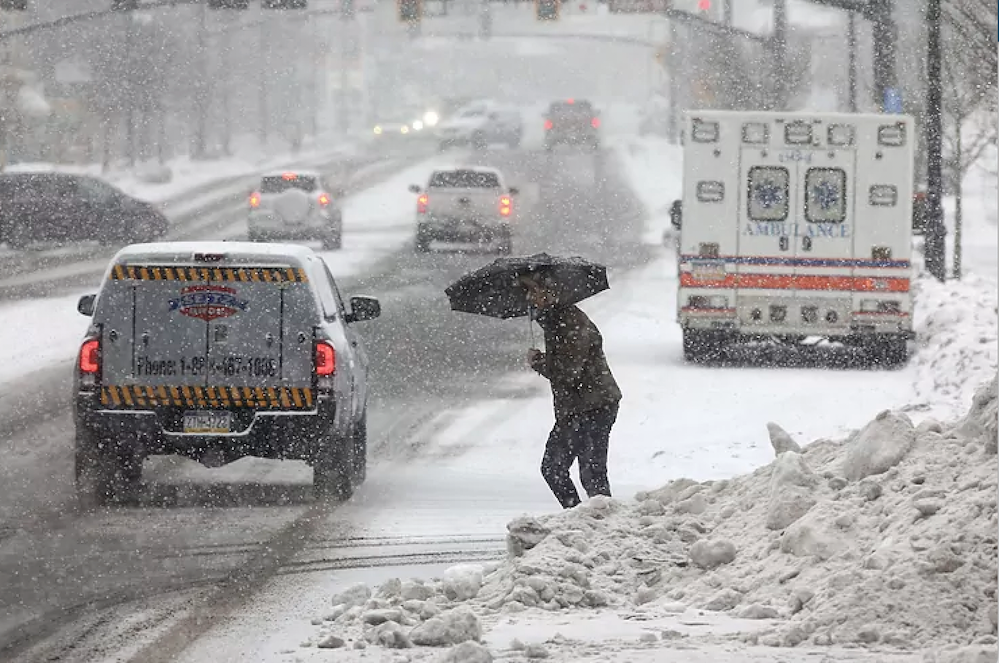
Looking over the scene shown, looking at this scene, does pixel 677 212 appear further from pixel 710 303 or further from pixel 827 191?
pixel 827 191

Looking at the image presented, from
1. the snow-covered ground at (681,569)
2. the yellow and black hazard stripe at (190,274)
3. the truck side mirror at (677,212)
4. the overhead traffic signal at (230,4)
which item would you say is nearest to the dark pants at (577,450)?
the snow-covered ground at (681,569)

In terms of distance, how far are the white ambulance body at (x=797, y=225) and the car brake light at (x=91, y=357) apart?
1103 cm

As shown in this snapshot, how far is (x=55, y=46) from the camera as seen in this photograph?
7025 cm

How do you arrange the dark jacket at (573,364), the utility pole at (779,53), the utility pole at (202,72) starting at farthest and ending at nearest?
1. the utility pole at (202,72)
2. the utility pole at (779,53)
3. the dark jacket at (573,364)

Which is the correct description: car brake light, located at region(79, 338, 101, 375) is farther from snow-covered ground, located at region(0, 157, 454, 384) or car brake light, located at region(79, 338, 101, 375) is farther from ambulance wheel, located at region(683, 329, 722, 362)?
ambulance wheel, located at region(683, 329, 722, 362)

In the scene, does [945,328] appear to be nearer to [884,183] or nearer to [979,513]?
[884,183]

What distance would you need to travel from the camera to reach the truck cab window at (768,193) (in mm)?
23562

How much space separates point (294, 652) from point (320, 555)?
314cm

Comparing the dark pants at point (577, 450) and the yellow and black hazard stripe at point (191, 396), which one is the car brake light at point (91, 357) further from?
the dark pants at point (577, 450)

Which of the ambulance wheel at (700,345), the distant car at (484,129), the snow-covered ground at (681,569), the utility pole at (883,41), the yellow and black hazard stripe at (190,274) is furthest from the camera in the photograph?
the distant car at (484,129)

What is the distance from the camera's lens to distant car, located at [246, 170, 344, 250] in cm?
4347

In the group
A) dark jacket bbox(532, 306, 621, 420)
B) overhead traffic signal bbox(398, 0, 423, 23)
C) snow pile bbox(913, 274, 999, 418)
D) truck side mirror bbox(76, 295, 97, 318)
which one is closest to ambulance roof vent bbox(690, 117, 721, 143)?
snow pile bbox(913, 274, 999, 418)

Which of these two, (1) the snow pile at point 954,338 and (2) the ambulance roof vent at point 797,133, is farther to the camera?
(2) the ambulance roof vent at point 797,133

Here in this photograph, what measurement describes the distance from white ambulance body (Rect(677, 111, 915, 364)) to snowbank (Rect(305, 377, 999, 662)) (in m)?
12.1
